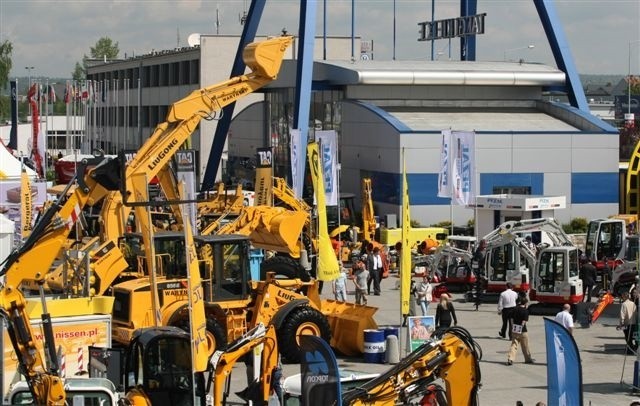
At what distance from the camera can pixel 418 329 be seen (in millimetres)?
23281

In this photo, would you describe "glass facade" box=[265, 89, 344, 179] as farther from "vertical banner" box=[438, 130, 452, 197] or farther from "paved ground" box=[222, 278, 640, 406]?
"paved ground" box=[222, 278, 640, 406]

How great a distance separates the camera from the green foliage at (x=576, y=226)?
5075 cm

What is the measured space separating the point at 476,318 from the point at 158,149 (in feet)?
27.8

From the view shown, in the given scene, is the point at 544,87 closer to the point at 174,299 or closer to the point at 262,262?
the point at 262,262

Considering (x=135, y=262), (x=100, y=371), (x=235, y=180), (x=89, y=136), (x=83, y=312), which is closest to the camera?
(x=100, y=371)

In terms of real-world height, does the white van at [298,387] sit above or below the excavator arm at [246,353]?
below

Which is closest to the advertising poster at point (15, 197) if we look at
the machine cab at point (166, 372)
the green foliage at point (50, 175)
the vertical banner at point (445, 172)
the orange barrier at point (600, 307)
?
the vertical banner at point (445, 172)

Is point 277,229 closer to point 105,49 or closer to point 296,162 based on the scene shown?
point 296,162

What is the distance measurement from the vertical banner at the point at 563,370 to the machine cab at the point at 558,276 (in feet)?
53.2

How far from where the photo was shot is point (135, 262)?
2666 centimetres

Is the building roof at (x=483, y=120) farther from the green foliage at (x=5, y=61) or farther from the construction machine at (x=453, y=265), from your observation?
the green foliage at (x=5, y=61)

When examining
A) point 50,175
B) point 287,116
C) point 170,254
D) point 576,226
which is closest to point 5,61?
point 50,175

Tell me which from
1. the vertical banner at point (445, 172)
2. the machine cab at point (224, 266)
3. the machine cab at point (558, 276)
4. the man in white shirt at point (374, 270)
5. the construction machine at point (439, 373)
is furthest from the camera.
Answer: the vertical banner at point (445, 172)

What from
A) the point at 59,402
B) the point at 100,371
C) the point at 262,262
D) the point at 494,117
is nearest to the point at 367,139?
the point at 494,117
